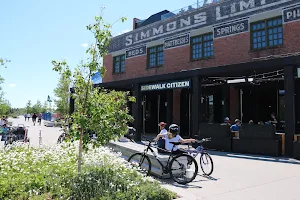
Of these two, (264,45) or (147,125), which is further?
(147,125)

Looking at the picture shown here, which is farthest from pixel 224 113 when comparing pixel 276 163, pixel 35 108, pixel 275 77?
pixel 35 108

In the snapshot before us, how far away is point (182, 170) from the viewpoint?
7.39 m

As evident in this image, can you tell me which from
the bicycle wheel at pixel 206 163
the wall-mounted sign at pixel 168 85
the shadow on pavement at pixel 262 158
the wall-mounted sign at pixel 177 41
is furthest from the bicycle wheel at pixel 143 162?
the wall-mounted sign at pixel 177 41

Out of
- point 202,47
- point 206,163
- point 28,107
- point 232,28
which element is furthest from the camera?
point 28,107

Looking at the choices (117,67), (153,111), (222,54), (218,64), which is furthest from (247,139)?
(117,67)

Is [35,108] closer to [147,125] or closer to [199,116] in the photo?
[147,125]

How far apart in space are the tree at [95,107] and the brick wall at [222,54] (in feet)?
40.8

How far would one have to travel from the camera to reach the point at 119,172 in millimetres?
6027

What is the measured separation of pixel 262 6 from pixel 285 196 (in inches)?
532

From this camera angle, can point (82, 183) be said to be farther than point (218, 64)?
No

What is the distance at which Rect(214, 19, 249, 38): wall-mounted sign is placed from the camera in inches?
682

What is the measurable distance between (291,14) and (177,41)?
794 centimetres

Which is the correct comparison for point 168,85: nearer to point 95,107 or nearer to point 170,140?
point 170,140

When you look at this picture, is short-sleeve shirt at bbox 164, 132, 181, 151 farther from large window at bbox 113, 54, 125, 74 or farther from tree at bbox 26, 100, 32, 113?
tree at bbox 26, 100, 32, 113
